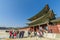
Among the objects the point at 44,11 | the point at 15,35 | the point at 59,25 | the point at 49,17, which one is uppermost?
the point at 44,11

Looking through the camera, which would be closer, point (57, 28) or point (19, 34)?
point (19, 34)

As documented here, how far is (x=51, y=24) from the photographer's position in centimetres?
2816

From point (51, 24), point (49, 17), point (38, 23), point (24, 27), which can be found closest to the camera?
point (51, 24)

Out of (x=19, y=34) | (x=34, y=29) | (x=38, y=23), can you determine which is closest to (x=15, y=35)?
(x=19, y=34)

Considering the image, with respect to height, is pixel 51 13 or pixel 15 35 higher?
pixel 51 13

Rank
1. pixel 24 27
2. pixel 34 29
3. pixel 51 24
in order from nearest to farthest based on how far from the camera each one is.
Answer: pixel 51 24, pixel 34 29, pixel 24 27

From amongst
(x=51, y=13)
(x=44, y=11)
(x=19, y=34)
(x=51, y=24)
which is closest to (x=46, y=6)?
(x=44, y=11)

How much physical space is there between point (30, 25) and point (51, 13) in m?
11.3

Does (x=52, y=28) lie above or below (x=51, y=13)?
below

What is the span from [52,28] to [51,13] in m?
5.03

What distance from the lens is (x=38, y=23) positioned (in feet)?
117

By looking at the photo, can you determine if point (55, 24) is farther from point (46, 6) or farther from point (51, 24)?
point (46, 6)

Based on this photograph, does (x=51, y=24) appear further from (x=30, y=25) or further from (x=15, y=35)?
(x=30, y=25)

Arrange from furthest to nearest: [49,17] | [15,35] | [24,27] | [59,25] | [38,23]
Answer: [24,27] → [38,23] → [49,17] → [59,25] → [15,35]
